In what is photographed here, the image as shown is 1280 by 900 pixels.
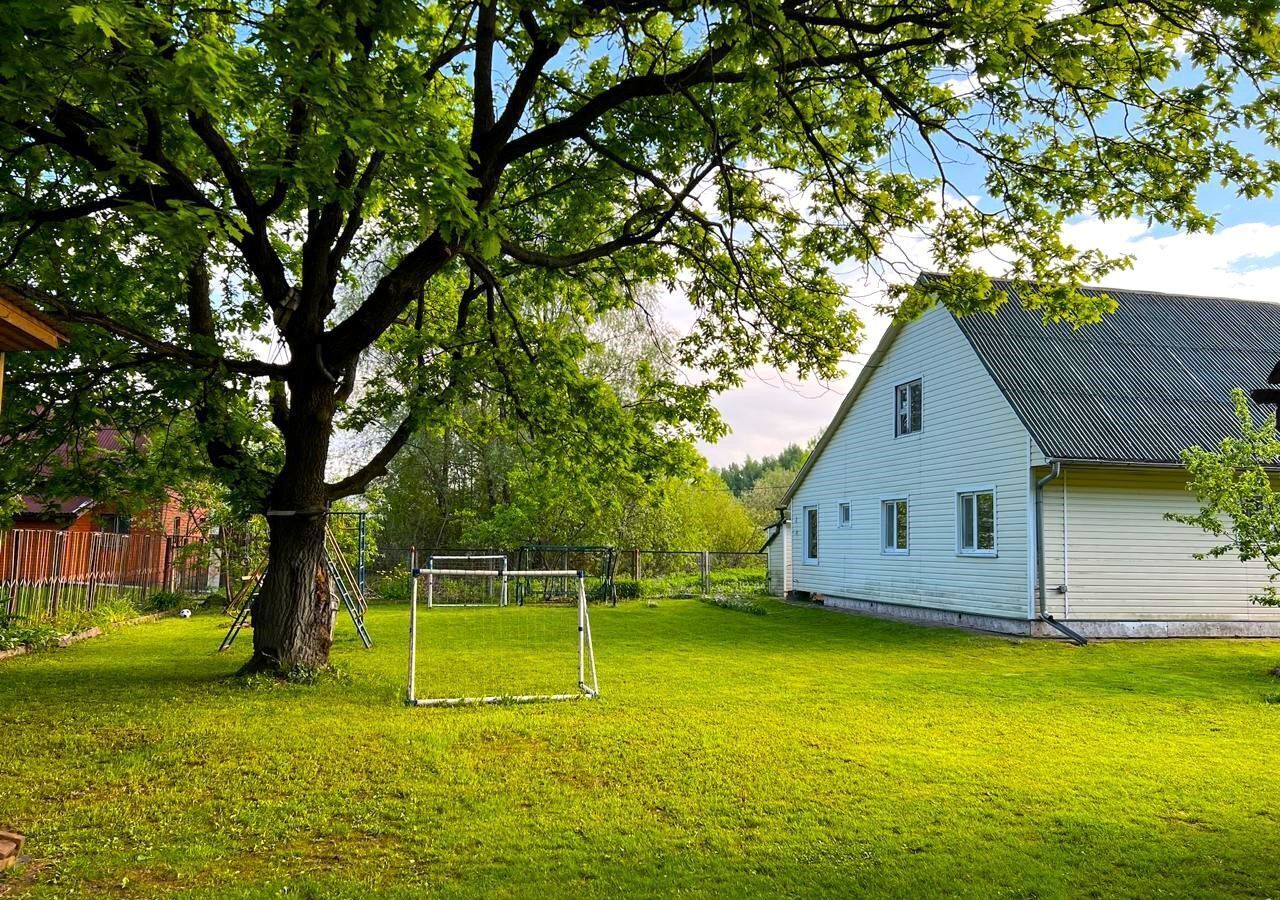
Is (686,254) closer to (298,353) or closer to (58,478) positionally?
(298,353)

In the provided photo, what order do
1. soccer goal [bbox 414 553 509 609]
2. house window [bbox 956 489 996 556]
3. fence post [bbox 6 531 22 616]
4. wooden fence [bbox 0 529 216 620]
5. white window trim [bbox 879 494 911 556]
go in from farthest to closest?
soccer goal [bbox 414 553 509 609] < white window trim [bbox 879 494 911 556] < house window [bbox 956 489 996 556] < wooden fence [bbox 0 529 216 620] < fence post [bbox 6 531 22 616]

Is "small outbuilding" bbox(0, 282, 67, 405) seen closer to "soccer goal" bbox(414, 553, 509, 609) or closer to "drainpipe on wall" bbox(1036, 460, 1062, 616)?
"drainpipe on wall" bbox(1036, 460, 1062, 616)

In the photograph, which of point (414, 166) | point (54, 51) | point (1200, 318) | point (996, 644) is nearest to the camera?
point (54, 51)

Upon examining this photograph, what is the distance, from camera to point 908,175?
980 cm

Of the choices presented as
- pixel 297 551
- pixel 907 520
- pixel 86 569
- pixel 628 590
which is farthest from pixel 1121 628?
pixel 86 569

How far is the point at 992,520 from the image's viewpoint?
16.6 metres

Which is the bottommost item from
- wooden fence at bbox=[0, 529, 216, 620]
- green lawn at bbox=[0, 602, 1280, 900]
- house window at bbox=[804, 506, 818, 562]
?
green lawn at bbox=[0, 602, 1280, 900]

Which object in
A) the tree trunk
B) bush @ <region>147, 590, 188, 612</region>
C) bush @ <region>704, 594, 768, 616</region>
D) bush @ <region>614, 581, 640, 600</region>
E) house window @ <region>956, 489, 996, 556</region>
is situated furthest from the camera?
bush @ <region>614, 581, 640, 600</region>

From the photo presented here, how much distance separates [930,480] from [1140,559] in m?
4.32

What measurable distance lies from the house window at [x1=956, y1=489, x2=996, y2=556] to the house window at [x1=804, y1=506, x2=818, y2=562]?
6.87 metres

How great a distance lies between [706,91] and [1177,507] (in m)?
12.2

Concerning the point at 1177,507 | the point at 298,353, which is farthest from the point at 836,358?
the point at 1177,507

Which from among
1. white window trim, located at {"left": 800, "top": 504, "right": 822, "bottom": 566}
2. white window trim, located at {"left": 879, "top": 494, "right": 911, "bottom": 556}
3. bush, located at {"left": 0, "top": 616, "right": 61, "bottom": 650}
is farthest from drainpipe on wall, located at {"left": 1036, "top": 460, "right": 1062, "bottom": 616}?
bush, located at {"left": 0, "top": 616, "right": 61, "bottom": 650}

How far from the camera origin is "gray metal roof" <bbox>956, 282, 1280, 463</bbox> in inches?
615
